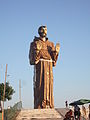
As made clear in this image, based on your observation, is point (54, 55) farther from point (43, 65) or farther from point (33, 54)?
point (33, 54)

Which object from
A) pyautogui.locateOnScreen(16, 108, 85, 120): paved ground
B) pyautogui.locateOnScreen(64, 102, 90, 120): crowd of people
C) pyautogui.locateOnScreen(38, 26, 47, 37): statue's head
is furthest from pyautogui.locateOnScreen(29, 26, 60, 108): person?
pyautogui.locateOnScreen(64, 102, 90, 120): crowd of people

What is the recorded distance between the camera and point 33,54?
24.0 m

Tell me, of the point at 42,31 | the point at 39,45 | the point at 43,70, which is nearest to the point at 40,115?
the point at 43,70

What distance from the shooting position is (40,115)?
746 inches

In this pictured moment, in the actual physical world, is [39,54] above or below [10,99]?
above

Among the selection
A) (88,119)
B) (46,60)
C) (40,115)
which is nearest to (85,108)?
(88,119)

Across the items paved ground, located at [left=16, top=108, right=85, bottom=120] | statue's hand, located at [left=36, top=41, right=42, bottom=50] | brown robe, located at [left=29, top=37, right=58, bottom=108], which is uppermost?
statue's hand, located at [left=36, top=41, right=42, bottom=50]

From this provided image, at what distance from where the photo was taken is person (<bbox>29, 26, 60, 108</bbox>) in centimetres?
2331

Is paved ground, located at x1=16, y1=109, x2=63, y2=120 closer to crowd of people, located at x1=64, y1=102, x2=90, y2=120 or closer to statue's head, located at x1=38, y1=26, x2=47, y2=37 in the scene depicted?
crowd of people, located at x1=64, y1=102, x2=90, y2=120

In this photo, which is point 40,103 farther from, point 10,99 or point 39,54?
point 10,99

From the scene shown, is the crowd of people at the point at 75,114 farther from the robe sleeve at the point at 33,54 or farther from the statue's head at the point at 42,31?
the statue's head at the point at 42,31

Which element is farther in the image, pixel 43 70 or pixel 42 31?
pixel 42 31

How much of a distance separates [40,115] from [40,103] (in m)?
4.08

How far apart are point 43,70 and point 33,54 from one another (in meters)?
1.93
